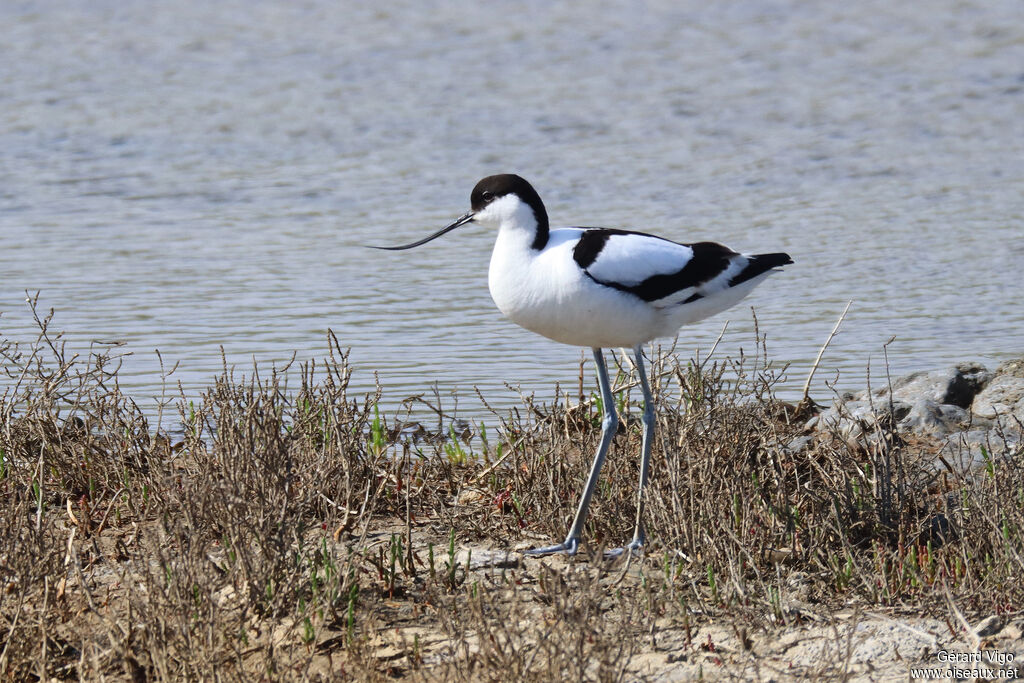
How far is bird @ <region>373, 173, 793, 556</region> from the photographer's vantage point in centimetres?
457

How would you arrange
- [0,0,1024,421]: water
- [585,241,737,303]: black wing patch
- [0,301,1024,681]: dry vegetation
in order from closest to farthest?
[0,301,1024,681]: dry vegetation → [585,241,737,303]: black wing patch → [0,0,1024,421]: water

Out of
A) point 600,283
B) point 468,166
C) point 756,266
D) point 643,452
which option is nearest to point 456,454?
point 643,452

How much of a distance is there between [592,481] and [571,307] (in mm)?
550

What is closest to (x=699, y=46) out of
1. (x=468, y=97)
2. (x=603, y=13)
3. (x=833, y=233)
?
(x=603, y=13)

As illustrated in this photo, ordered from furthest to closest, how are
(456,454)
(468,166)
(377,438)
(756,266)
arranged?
(468,166)
(456,454)
(377,438)
(756,266)

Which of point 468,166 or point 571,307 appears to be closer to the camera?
point 571,307

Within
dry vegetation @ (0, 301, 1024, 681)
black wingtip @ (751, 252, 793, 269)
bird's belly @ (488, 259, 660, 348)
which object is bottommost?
dry vegetation @ (0, 301, 1024, 681)

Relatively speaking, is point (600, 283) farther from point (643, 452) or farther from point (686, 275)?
point (643, 452)

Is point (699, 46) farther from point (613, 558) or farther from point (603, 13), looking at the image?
point (613, 558)

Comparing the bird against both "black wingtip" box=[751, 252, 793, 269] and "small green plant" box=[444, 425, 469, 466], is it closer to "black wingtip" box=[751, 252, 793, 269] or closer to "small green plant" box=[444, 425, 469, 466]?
"black wingtip" box=[751, 252, 793, 269]

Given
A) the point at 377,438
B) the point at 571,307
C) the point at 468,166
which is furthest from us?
the point at 468,166

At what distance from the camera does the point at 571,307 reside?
457 centimetres

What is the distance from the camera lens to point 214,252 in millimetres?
9328

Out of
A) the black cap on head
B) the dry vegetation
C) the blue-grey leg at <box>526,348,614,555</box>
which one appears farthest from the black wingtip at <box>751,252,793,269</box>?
the black cap on head
